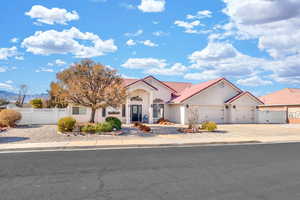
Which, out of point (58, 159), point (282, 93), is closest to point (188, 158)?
point (58, 159)

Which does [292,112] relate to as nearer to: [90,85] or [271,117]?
[271,117]


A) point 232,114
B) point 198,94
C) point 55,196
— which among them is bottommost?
point 55,196

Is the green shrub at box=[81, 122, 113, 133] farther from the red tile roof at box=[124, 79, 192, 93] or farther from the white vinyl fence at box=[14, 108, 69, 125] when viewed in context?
the red tile roof at box=[124, 79, 192, 93]

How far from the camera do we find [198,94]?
29.3 metres

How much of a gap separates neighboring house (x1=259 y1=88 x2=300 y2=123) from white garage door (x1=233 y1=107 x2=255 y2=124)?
6.12m

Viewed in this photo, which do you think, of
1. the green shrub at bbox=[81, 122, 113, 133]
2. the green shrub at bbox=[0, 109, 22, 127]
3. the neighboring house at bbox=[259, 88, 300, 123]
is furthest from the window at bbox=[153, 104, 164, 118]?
the neighboring house at bbox=[259, 88, 300, 123]

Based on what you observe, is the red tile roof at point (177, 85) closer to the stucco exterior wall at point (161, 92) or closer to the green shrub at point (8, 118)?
the stucco exterior wall at point (161, 92)

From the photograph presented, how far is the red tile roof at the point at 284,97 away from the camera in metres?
34.6

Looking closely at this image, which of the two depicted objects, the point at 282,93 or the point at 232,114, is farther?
the point at 282,93

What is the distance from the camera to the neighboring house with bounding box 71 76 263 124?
2789 centimetres

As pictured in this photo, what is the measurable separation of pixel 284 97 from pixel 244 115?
1091 centimetres

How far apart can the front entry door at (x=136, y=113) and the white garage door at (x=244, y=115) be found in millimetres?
12504

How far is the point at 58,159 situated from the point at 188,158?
5330mm

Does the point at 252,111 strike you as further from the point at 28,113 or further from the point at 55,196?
the point at 55,196
